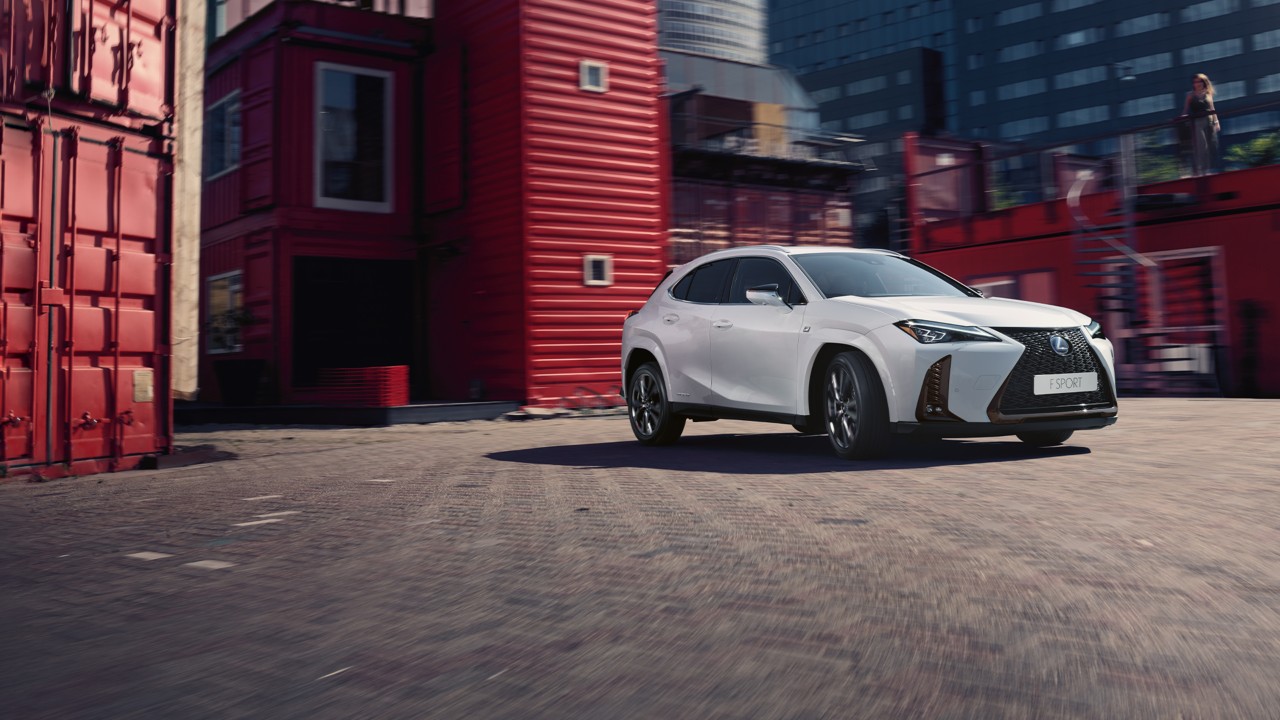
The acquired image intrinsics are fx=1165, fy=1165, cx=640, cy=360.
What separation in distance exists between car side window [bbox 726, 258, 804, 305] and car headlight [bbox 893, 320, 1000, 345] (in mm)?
1230

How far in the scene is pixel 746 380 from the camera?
942 centimetres

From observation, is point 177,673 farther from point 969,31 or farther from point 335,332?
point 969,31

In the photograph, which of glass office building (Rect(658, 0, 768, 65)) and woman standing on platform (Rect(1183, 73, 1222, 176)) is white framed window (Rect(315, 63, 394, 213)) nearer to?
woman standing on platform (Rect(1183, 73, 1222, 176))

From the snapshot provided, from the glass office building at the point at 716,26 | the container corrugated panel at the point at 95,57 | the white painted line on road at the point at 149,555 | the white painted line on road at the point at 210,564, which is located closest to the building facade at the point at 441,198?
the container corrugated panel at the point at 95,57

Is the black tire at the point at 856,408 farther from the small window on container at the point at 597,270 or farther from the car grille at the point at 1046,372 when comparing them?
the small window on container at the point at 597,270

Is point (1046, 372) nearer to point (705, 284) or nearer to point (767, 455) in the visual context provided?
point (767, 455)

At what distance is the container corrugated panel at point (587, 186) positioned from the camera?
17.8 metres

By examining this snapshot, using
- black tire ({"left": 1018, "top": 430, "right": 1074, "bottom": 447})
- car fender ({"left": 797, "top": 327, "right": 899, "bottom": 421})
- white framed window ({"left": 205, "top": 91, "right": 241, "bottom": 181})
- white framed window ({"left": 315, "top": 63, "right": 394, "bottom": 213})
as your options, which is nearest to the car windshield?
car fender ({"left": 797, "top": 327, "right": 899, "bottom": 421})

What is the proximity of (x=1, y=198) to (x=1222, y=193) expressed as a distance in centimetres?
1673

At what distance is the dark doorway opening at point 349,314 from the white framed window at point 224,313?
116cm

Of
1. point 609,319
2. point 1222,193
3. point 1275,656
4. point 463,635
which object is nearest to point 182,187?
point 609,319

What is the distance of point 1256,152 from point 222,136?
17249 mm

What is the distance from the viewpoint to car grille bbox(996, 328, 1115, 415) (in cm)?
797

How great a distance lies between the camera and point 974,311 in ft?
27.0
